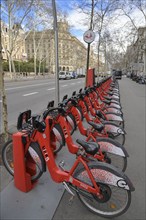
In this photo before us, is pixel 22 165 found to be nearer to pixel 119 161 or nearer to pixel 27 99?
pixel 119 161

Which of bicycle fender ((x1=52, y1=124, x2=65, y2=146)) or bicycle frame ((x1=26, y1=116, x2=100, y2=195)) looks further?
bicycle fender ((x1=52, y1=124, x2=65, y2=146))

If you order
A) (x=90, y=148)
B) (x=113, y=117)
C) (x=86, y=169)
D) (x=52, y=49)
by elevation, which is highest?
(x=52, y=49)

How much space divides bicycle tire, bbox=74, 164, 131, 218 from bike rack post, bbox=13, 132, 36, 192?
2.31 ft

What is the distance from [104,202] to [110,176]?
1.19 ft

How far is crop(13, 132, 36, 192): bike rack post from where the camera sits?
2543 mm

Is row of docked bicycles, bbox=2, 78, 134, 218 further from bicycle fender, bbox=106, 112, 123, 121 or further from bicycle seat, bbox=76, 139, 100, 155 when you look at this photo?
bicycle fender, bbox=106, 112, 123, 121

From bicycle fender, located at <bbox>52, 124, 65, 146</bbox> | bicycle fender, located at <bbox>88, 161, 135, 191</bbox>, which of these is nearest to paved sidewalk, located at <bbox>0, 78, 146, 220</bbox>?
bicycle fender, located at <bbox>88, 161, 135, 191</bbox>

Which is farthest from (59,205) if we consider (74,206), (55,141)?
(55,141)

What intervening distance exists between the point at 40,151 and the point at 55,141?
109 cm

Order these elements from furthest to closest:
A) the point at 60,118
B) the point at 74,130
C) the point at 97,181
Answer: the point at 74,130
the point at 60,118
the point at 97,181

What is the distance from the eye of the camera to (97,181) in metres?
2.28

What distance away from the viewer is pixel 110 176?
2.25 metres

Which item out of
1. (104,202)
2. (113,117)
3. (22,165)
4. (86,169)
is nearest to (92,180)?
(86,169)

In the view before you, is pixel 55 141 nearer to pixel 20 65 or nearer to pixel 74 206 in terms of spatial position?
pixel 74 206
